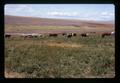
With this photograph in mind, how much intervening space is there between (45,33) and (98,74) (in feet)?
2.18

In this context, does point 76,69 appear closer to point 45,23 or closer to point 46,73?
point 46,73

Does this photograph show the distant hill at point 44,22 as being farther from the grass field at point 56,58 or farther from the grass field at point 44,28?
the grass field at point 56,58

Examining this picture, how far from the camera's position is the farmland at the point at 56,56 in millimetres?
1744

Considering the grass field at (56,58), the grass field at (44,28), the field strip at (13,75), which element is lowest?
the field strip at (13,75)

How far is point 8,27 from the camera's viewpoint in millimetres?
1734

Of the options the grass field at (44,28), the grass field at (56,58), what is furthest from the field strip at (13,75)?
the grass field at (44,28)

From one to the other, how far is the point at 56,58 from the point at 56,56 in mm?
20

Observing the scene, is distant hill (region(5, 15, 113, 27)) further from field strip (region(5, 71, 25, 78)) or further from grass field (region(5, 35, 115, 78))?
field strip (region(5, 71, 25, 78))

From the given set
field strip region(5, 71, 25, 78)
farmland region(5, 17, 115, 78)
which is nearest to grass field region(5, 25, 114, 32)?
farmland region(5, 17, 115, 78)

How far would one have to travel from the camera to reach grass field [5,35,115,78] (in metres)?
1.75

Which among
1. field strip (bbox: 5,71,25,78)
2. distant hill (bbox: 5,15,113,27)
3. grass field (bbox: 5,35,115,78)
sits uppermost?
distant hill (bbox: 5,15,113,27)

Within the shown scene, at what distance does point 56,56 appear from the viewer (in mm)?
1754

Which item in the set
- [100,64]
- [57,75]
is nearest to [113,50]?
[100,64]

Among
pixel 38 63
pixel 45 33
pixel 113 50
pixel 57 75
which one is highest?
pixel 45 33
